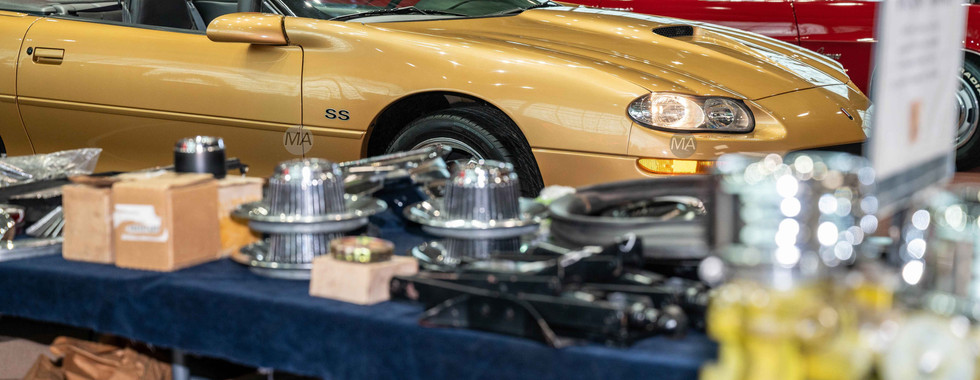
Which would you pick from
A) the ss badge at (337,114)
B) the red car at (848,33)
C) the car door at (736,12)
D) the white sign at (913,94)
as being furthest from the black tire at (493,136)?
the red car at (848,33)

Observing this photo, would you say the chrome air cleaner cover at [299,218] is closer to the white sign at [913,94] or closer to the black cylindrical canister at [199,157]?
the black cylindrical canister at [199,157]

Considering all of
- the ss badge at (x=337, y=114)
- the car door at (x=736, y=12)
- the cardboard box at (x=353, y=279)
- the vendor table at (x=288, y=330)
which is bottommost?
the vendor table at (x=288, y=330)

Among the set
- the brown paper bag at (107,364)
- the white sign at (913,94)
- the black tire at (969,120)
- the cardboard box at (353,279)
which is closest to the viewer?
the white sign at (913,94)

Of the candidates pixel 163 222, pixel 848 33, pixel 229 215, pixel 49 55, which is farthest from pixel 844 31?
pixel 163 222

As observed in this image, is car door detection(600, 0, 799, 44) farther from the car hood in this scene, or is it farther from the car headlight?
the car headlight

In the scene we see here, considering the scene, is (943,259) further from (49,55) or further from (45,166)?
(49,55)

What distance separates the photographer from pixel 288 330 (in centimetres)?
147

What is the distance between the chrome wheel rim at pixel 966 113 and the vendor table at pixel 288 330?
5.24 m

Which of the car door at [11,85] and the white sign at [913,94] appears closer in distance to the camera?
the white sign at [913,94]

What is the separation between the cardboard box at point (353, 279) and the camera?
4.78 feet

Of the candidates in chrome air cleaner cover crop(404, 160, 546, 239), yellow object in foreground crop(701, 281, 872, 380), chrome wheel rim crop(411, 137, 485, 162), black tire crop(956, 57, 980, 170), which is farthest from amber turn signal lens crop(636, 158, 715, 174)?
black tire crop(956, 57, 980, 170)

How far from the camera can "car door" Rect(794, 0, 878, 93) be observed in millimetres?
5785

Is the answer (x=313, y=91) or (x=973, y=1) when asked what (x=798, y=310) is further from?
(x=973, y=1)

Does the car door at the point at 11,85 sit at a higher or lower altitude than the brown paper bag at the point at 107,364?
higher
